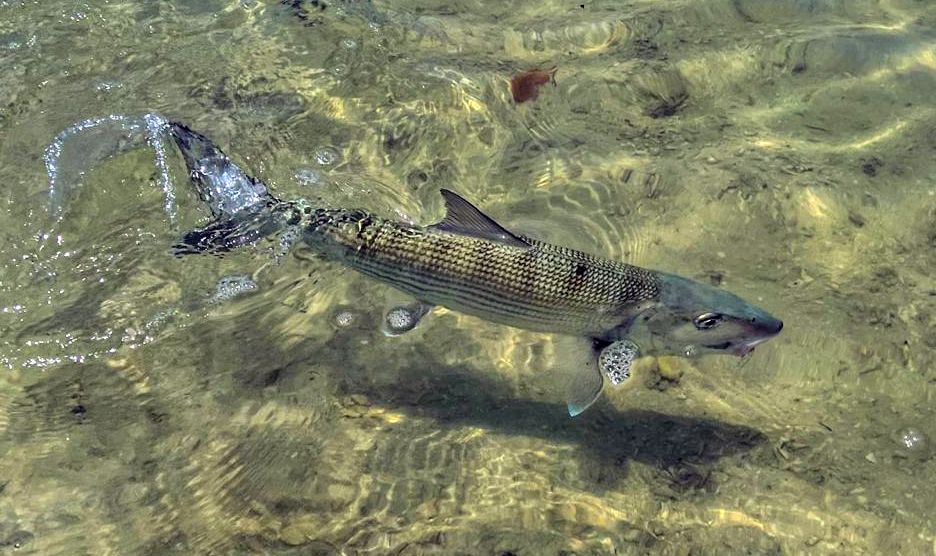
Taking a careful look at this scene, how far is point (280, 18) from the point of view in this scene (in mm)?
7488

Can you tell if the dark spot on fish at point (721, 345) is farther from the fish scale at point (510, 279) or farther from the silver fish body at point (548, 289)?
the fish scale at point (510, 279)

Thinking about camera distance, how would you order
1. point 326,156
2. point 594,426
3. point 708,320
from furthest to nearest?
1. point 326,156
2. point 594,426
3. point 708,320

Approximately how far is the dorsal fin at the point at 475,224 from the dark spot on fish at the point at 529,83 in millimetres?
2632

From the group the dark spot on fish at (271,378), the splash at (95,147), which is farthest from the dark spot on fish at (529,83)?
the dark spot on fish at (271,378)

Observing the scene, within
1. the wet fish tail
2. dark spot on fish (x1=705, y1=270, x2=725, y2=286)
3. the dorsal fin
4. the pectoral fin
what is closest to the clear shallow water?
dark spot on fish (x1=705, y1=270, x2=725, y2=286)

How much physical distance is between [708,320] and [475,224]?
150 cm

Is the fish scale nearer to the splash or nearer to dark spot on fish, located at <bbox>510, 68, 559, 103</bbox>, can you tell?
the splash

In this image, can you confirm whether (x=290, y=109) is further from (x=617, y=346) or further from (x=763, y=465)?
(x=763, y=465)

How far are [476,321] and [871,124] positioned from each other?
4.05 meters

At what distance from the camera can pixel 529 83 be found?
6.82 m

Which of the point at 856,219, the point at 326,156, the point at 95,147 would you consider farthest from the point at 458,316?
the point at 95,147

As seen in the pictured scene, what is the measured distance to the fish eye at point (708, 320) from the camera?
424 cm

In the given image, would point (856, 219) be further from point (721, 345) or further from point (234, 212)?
point (234, 212)

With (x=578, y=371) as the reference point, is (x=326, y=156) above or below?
above
